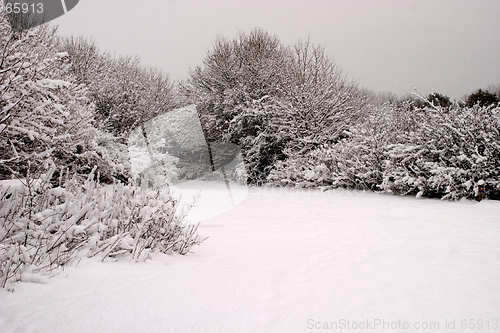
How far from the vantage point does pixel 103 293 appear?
2.07 m

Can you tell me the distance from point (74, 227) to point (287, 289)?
1852mm

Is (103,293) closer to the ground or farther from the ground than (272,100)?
closer to the ground

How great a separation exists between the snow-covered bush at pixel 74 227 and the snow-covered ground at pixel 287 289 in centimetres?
16

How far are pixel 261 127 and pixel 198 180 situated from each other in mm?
4881

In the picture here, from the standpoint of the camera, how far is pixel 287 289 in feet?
7.67

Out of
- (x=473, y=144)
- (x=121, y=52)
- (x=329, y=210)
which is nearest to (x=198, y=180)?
(x=121, y=52)

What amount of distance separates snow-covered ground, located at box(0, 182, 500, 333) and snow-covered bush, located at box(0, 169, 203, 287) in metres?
0.16

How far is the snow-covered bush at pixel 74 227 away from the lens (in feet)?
7.48

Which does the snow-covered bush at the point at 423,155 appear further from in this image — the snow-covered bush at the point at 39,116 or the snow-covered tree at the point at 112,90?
the snow-covered tree at the point at 112,90

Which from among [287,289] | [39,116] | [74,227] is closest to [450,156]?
[287,289]

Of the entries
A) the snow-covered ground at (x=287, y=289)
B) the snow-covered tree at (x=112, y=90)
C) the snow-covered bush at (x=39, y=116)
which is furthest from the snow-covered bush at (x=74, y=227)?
the snow-covered tree at (x=112, y=90)

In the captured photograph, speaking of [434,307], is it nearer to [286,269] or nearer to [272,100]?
[286,269]

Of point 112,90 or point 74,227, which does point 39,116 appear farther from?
point 112,90

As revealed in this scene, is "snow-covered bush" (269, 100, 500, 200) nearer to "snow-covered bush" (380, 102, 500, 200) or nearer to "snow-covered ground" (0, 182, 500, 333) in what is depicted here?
"snow-covered bush" (380, 102, 500, 200)
